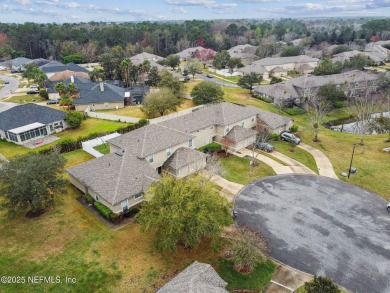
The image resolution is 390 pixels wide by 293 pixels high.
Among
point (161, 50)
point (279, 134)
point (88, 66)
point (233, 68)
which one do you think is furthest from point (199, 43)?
point (279, 134)

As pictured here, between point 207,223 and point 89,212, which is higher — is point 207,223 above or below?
above

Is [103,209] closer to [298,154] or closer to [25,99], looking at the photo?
[298,154]

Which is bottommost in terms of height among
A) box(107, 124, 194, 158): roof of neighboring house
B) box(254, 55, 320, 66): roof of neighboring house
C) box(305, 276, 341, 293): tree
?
→ box(305, 276, 341, 293): tree

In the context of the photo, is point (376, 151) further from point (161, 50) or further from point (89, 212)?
point (161, 50)

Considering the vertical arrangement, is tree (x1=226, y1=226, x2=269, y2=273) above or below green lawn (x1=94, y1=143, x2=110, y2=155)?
above

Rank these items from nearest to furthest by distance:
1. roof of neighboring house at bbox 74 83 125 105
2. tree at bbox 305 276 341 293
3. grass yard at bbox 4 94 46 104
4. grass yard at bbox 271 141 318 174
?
tree at bbox 305 276 341 293, grass yard at bbox 271 141 318 174, roof of neighboring house at bbox 74 83 125 105, grass yard at bbox 4 94 46 104

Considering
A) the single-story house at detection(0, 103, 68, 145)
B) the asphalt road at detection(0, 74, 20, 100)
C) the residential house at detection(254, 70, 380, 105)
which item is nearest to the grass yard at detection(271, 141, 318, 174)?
the residential house at detection(254, 70, 380, 105)

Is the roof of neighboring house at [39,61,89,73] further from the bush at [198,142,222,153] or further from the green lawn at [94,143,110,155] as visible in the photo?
the bush at [198,142,222,153]
